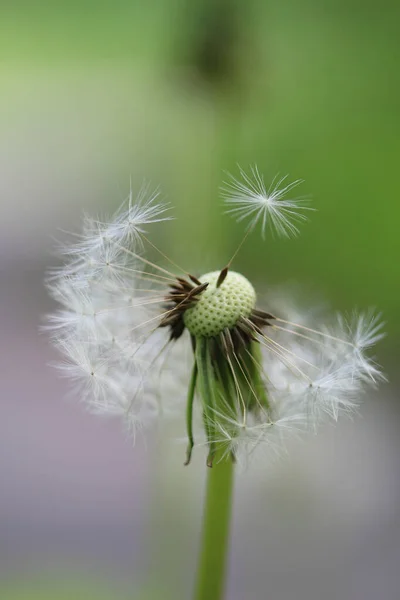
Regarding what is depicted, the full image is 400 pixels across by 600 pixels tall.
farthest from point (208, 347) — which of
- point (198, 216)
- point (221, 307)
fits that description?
point (198, 216)

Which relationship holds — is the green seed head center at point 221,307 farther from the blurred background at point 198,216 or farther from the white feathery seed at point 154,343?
the blurred background at point 198,216

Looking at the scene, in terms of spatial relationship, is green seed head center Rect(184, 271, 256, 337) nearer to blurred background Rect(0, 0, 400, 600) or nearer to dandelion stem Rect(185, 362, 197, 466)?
dandelion stem Rect(185, 362, 197, 466)

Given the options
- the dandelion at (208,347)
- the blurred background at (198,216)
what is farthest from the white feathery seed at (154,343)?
the blurred background at (198,216)

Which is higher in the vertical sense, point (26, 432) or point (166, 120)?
point (166, 120)

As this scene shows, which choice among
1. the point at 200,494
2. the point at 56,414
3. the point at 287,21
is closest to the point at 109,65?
the point at 287,21

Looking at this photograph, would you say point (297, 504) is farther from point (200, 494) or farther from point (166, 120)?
point (166, 120)

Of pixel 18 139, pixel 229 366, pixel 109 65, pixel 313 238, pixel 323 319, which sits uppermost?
pixel 109 65
